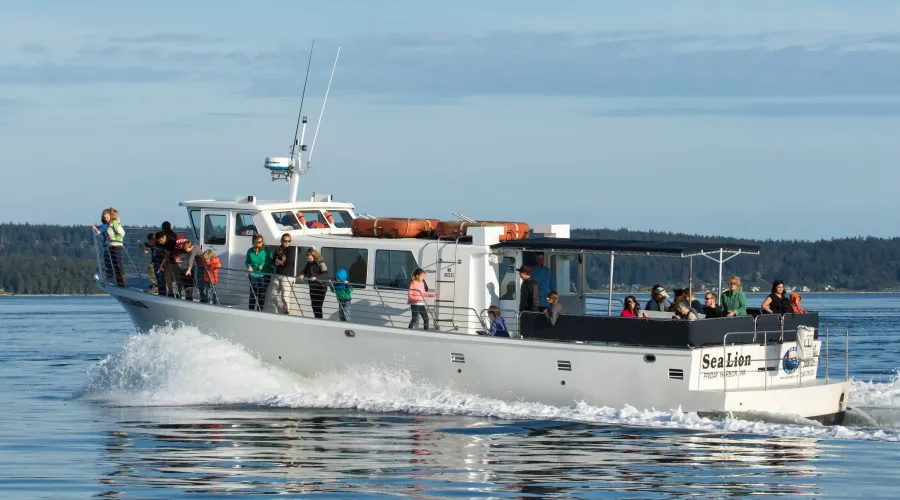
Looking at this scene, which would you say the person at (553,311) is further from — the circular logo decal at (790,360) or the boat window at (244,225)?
the boat window at (244,225)

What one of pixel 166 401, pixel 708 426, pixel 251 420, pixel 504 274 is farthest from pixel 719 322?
pixel 166 401

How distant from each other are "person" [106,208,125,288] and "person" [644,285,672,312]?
334 inches

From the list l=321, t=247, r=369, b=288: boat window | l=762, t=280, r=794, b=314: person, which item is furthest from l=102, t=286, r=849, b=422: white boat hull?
l=762, t=280, r=794, b=314: person

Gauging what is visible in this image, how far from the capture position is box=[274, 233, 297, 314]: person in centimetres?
1988

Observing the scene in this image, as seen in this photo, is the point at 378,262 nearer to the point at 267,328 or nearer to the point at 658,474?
the point at 267,328

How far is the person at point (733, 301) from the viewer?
18622 millimetres

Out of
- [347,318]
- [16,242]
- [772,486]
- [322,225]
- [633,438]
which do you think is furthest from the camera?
[16,242]

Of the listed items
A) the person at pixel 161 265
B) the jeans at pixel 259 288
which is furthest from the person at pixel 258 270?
the person at pixel 161 265

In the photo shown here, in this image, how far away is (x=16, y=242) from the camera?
16012 centimetres

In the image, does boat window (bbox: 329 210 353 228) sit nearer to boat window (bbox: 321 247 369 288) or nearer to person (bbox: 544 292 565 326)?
boat window (bbox: 321 247 369 288)

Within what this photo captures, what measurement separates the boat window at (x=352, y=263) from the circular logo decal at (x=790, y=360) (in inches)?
247

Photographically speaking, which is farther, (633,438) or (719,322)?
(719,322)

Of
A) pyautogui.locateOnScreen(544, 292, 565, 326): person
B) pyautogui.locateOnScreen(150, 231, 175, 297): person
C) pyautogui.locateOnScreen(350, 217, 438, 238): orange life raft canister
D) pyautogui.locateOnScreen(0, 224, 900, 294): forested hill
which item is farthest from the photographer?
pyautogui.locateOnScreen(0, 224, 900, 294): forested hill

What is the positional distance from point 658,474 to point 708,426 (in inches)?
130
